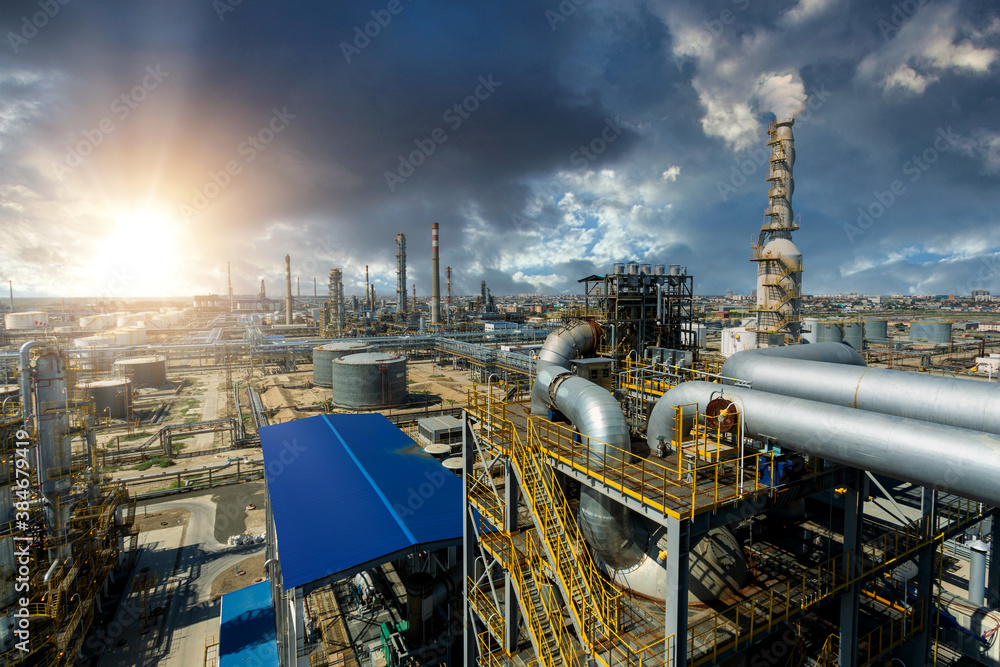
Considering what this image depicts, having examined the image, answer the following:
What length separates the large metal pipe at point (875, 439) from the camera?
554 cm

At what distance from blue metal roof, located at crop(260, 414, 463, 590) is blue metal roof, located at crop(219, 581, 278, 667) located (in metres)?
3.80

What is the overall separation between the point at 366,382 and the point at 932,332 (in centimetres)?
7717

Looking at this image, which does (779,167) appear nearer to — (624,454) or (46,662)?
(624,454)

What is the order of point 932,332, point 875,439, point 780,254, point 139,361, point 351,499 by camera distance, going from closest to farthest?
point 875,439, point 351,499, point 780,254, point 139,361, point 932,332

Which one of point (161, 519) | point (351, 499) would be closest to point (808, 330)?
point (351, 499)

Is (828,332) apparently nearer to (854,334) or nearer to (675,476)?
(854,334)

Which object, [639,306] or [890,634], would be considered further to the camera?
[639,306]

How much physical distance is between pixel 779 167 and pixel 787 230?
4156mm

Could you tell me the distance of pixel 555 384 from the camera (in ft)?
33.8

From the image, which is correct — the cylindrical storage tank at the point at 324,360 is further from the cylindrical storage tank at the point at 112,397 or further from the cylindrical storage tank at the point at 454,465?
the cylindrical storage tank at the point at 454,465

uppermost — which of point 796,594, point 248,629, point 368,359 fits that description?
point 368,359

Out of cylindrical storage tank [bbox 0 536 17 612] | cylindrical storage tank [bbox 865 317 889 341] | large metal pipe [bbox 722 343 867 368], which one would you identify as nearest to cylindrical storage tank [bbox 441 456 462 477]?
large metal pipe [bbox 722 343 867 368]

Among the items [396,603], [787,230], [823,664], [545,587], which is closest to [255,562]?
[396,603]

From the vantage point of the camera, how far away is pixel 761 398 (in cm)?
781
